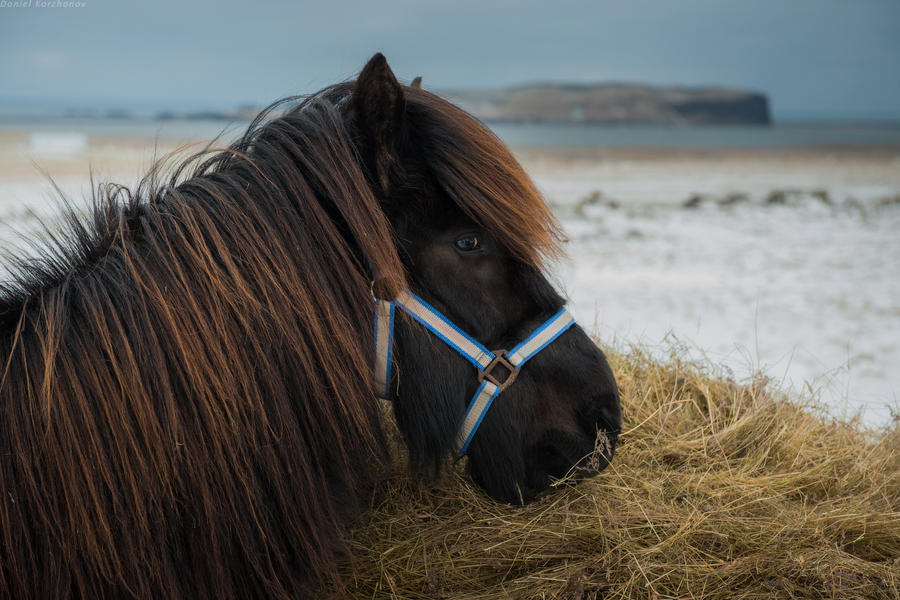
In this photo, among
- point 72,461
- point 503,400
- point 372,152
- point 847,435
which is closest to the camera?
point 72,461

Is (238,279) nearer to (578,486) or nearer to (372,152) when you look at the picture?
(372,152)

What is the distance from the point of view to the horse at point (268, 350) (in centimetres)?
149

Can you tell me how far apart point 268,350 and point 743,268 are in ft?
27.4

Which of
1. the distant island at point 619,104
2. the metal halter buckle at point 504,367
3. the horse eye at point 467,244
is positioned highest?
the distant island at point 619,104

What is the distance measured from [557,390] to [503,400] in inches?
6.8

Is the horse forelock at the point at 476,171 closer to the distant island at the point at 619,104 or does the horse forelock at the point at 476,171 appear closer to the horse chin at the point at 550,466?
the horse chin at the point at 550,466

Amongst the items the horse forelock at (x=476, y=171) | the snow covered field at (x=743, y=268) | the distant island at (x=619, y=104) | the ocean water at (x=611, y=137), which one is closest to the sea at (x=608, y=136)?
the ocean water at (x=611, y=137)

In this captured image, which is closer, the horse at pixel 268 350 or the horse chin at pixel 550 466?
the horse at pixel 268 350

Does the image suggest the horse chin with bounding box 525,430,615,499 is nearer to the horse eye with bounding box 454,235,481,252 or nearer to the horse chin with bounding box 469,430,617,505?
the horse chin with bounding box 469,430,617,505

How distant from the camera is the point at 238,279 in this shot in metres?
1.58

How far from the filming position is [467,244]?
178 centimetres

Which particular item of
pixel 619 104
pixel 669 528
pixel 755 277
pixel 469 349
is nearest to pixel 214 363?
pixel 469 349

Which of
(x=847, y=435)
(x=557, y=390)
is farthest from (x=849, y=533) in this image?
(x=557, y=390)

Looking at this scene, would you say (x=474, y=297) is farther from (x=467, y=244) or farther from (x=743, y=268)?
(x=743, y=268)
